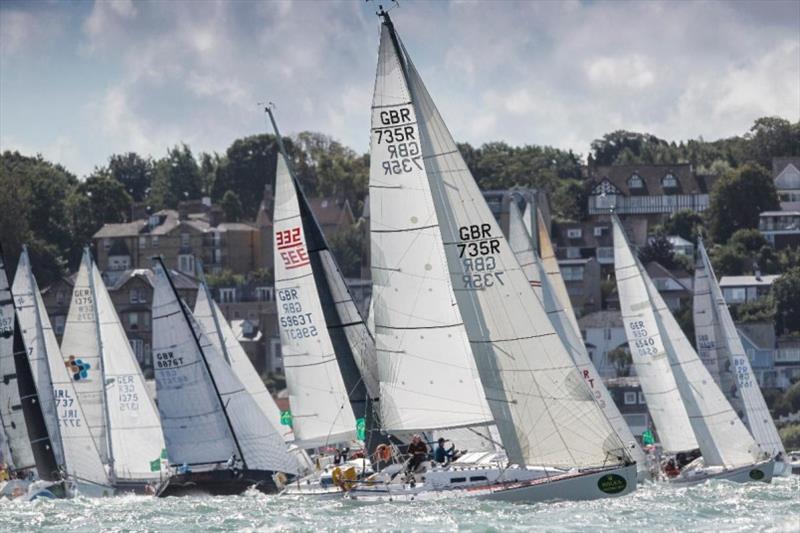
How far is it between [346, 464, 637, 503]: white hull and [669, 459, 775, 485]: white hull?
42.5ft

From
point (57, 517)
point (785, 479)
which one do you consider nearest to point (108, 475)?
point (57, 517)

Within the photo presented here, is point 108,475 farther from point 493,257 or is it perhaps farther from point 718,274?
point 718,274

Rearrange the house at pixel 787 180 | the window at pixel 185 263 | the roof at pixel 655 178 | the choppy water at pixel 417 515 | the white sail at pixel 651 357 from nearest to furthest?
the choppy water at pixel 417 515 → the white sail at pixel 651 357 → the window at pixel 185 263 → the house at pixel 787 180 → the roof at pixel 655 178

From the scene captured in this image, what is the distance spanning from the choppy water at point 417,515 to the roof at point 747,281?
64843 mm

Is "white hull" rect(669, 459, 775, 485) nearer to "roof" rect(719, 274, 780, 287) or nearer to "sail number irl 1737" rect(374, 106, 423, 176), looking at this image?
"sail number irl 1737" rect(374, 106, 423, 176)

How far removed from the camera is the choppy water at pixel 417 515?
33.5 meters

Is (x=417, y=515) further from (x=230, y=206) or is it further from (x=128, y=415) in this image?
(x=230, y=206)

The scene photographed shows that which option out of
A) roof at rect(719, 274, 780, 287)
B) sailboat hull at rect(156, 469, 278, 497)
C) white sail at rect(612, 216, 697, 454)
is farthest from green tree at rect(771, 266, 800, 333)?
sailboat hull at rect(156, 469, 278, 497)

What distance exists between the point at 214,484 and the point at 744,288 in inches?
2626

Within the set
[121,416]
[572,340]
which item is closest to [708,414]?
[572,340]

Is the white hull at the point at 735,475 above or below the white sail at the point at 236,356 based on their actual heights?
below

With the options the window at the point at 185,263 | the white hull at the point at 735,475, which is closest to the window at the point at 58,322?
the window at the point at 185,263

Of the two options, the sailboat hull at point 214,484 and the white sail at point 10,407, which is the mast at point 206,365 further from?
the white sail at point 10,407

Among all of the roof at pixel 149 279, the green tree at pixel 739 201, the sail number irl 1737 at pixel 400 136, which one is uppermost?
the green tree at pixel 739 201
